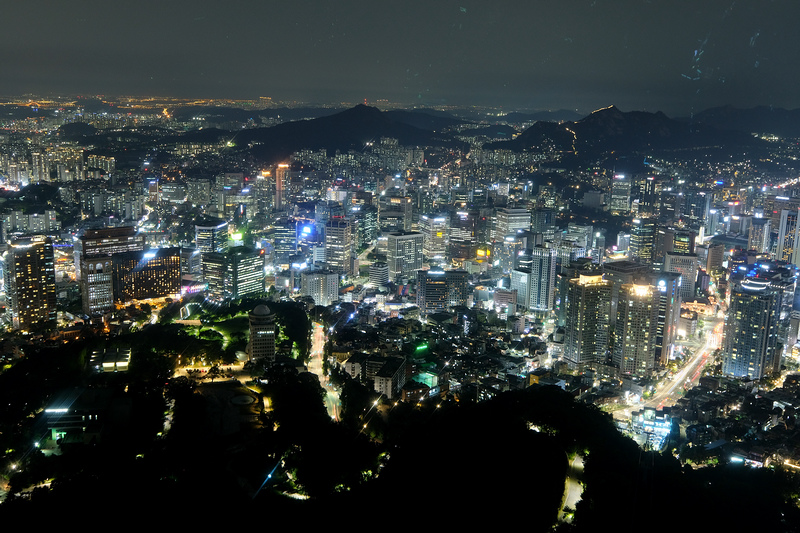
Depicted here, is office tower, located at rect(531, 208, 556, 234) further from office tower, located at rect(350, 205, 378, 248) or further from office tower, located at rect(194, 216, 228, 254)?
office tower, located at rect(194, 216, 228, 254)

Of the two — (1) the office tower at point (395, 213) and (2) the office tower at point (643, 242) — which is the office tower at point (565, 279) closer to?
(2) the office tower at point (643, 242)

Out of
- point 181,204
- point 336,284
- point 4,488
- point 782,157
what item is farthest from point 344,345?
point 782,157

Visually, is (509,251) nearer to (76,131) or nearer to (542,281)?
(542,281)

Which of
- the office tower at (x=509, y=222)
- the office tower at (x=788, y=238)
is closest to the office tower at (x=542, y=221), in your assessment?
the office tower at (x=509, y=222)

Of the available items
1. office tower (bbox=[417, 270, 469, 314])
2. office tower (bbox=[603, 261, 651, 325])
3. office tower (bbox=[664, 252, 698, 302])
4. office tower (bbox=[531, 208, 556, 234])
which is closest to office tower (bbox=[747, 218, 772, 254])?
office tower (bbox=[664, 252, 698, 302])

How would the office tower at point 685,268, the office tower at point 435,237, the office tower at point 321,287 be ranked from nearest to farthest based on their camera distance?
1. the office tower at point 321,287
2. the office tower at point 685,268
3. the office tower at point 435,237

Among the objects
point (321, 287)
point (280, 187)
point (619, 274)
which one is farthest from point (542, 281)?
point (280, 187)
